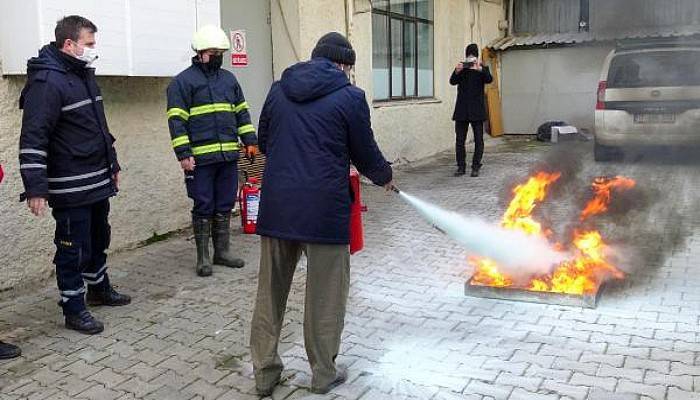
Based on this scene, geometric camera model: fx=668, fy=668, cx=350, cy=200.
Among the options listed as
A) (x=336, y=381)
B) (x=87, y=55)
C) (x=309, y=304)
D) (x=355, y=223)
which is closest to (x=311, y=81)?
(x=355, y=223)

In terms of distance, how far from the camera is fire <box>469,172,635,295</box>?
16.5ft

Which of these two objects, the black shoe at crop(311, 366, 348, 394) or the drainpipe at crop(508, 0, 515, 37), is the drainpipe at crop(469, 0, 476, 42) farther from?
the black shoe at crop(311, 366, 348, 394)

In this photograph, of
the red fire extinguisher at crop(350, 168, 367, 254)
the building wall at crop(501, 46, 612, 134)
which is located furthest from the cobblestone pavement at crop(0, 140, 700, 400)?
the building wall at crop(501, 46, 612, 134)

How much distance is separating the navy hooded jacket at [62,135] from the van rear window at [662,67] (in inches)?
179

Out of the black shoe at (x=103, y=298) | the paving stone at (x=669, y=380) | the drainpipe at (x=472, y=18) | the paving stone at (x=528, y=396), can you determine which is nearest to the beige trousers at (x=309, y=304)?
the paving stone at (x=528, y=396)

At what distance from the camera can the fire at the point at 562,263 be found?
502 centimetres

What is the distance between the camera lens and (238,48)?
7664 millimetres

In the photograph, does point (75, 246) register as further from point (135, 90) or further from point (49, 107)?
point (135, 90)

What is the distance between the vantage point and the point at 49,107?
4.16 meters

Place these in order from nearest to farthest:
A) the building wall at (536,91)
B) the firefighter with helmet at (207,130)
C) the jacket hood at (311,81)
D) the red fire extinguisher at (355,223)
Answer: the jacket hood at (311,81) → the red fire extinguisher at (355,223) → the firefighter with helmet at (207,130) → the building wall at (536,91)

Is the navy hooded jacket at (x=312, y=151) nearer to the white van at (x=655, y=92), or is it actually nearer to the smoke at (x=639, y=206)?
the smoke at (x=639, y=206)

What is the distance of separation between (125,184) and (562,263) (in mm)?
4039

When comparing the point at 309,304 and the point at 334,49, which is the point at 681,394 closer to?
the point at 309,304

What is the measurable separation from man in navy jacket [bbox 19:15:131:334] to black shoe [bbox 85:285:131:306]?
0.43 metres
